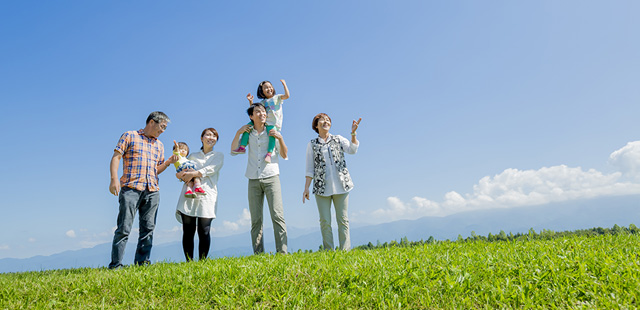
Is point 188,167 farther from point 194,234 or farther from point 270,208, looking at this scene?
point 270,208

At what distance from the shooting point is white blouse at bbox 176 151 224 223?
24.3 feet

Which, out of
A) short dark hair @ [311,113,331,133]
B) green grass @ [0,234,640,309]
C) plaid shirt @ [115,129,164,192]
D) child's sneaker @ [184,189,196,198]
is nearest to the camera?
green grass @ [0,234,640,309]

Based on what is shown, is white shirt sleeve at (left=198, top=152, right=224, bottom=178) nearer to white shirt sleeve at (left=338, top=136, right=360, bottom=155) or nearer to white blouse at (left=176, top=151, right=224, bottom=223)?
white blouse at (left=176, top=151, right=224, bottom=223)

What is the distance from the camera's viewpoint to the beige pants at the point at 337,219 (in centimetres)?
775

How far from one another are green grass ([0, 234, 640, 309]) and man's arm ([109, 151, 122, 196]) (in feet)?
4.93

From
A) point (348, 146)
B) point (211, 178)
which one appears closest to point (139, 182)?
point (211, 178)

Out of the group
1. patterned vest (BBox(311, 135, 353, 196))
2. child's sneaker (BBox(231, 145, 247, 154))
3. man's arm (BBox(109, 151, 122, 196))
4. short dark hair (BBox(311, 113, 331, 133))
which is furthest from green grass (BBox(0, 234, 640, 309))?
short dark hair (BBox(311, 113, 331, 133))

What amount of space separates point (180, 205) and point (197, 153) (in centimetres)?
108

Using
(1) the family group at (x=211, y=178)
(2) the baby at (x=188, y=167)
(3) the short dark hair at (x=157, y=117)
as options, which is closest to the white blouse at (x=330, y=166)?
(1) the family group at (x=211, y=178)

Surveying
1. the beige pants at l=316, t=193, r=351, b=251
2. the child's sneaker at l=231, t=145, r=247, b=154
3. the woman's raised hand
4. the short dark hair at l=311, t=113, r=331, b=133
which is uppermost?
the short dark hair at l=311, t=113, r=331, b=133

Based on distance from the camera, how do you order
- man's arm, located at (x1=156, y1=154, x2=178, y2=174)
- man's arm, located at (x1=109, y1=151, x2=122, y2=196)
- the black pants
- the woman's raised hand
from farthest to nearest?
1. the woman's raised hand
2. man's arm, located at (x1=156, y1=154, x2=178, y2=174)
3. the black pants
4. man's arm, located at (x1=109, y1=151, x2=122, y2=196)

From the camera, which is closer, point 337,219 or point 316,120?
point 337,219

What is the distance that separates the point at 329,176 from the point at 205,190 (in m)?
2.36

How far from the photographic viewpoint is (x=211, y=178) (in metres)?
7.72
